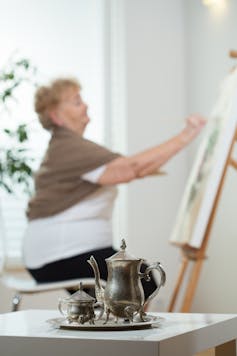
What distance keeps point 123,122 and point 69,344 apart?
124 inches

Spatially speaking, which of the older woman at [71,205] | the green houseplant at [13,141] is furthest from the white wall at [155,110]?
the older woman at [71,205]

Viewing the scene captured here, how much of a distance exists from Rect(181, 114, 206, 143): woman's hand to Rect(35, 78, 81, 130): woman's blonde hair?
559 millimetres

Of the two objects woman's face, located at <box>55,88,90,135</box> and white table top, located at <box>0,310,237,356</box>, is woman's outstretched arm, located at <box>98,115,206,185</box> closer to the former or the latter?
woman's face, located at <box>55,88,90,135</box>

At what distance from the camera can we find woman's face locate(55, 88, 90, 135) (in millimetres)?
3549

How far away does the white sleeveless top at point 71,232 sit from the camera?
10.6ft

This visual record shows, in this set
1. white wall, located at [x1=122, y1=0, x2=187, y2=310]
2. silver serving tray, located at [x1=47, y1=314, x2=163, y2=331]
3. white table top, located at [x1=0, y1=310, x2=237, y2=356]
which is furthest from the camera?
white wall, located at [x1=122, y1=0, x2=187, y2=310]

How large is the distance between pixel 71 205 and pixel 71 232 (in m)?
0.12

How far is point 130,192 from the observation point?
448 centimetres

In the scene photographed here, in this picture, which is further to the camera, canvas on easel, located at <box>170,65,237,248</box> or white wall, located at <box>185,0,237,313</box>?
white wall, located at <box>185,0,237,313</box>

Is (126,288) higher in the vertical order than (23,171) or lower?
lower

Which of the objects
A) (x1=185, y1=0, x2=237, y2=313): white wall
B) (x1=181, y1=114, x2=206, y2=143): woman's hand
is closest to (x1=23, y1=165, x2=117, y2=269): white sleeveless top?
(x1=181, y1=114, x2=206, y2=143): woman's hand

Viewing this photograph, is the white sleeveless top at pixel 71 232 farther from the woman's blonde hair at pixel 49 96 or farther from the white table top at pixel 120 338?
the white table top at pixel 120 338

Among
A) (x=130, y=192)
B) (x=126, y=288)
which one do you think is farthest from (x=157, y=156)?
(x=126, y=288)

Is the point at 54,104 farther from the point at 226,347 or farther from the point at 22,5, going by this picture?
the point at 226,347
